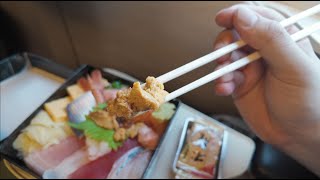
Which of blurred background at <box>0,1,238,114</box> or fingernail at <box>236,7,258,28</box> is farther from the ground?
fingernail at <box>236,7,258,28</box>

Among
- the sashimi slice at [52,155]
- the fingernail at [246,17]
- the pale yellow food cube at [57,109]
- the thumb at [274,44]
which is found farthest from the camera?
the pale yellow food cube at [57,109]

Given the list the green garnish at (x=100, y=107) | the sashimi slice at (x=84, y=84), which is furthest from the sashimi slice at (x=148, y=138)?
the sashimi slice at (x=84, y=84)

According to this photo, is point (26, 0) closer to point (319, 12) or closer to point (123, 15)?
point (123, 15)

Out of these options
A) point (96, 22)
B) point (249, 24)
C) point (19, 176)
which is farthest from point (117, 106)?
point (96, 22)

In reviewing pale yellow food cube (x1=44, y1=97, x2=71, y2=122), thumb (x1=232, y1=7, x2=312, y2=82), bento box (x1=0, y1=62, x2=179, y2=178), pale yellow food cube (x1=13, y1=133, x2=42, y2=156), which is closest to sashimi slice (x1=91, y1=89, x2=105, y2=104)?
bento box (x1=0, y1=62, x2=179, y2=178)

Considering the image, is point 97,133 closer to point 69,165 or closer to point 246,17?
point 69,165

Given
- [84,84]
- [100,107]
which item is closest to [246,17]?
[100,107]

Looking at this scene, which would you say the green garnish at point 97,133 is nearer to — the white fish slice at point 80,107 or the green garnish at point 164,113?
the white fish slice at point 80,107

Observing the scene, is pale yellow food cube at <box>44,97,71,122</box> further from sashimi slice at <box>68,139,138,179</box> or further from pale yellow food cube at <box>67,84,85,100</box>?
sashimi slice at <box>68,139,138,179</box>
